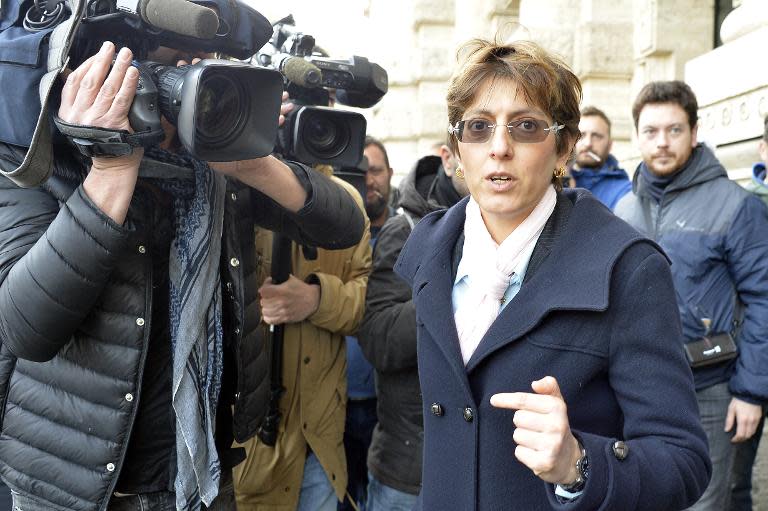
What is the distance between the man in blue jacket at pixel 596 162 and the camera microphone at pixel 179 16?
3067 mm

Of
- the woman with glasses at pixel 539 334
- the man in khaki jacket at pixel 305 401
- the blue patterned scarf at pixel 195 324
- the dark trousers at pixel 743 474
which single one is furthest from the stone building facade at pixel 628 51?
the dark trousers at pixel 743 474

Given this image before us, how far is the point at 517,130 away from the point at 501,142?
0.14 ft

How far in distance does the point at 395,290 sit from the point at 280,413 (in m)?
0.55

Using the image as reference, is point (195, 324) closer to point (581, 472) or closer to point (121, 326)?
point (121, 326)

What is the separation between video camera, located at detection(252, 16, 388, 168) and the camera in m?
2.06

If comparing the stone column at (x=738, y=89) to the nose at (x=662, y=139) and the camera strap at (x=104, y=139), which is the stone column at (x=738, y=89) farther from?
the camera strap at (x=104, y=139)

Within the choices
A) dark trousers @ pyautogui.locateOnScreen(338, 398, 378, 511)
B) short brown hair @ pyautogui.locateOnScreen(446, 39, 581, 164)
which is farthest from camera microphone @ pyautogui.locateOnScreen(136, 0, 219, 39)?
dark trousers @ pyautogui.locateOnScreen(338, 398, 378, 511)

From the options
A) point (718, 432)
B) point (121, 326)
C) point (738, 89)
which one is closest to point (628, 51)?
point (738, 89)

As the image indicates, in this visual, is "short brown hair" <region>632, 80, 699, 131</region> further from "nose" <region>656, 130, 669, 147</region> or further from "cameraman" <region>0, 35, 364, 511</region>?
"cameraman" <region>0, 35, 364, 511</region>

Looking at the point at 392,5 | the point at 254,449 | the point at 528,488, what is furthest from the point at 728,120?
the point at 392,5

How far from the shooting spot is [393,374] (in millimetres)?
2633

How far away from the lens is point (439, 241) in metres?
1.62

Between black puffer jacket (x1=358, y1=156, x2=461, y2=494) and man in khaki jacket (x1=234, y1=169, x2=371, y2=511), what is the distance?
87mm

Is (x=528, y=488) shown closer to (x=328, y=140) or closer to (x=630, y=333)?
(x=630, y=333)
